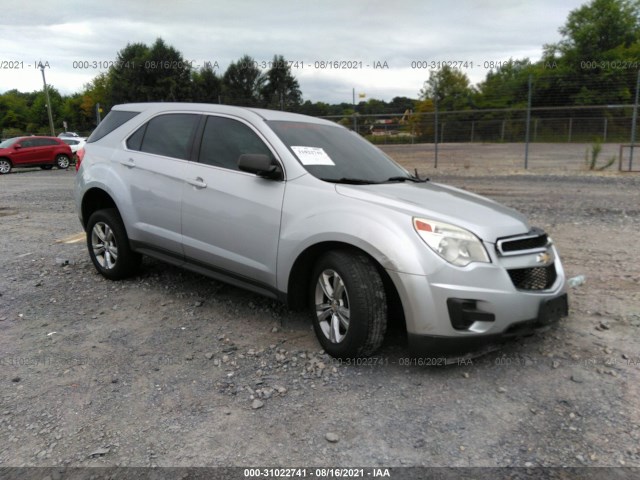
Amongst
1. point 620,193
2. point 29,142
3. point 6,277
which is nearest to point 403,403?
point 6,277

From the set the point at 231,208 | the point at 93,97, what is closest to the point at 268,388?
the point at 231,208

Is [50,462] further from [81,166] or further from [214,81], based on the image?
[214,81]

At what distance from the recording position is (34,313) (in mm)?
4480

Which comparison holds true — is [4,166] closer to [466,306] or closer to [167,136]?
[167,136]

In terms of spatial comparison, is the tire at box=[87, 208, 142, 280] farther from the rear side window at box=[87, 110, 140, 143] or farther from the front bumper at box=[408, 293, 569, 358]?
the front bumper at box=[408, 293, 569, 358]

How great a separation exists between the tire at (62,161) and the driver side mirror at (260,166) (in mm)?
22539

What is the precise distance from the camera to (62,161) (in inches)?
919

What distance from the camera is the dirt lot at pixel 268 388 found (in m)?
2.60

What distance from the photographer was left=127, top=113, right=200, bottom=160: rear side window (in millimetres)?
4535

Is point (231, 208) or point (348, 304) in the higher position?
point (231, 208)

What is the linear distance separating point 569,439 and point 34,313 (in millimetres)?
4241

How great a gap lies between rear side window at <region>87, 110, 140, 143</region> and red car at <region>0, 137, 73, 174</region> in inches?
762

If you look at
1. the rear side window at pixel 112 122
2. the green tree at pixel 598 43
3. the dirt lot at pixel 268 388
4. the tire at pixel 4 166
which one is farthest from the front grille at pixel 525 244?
the green tree at pixel 598 43

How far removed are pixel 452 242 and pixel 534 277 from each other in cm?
64
